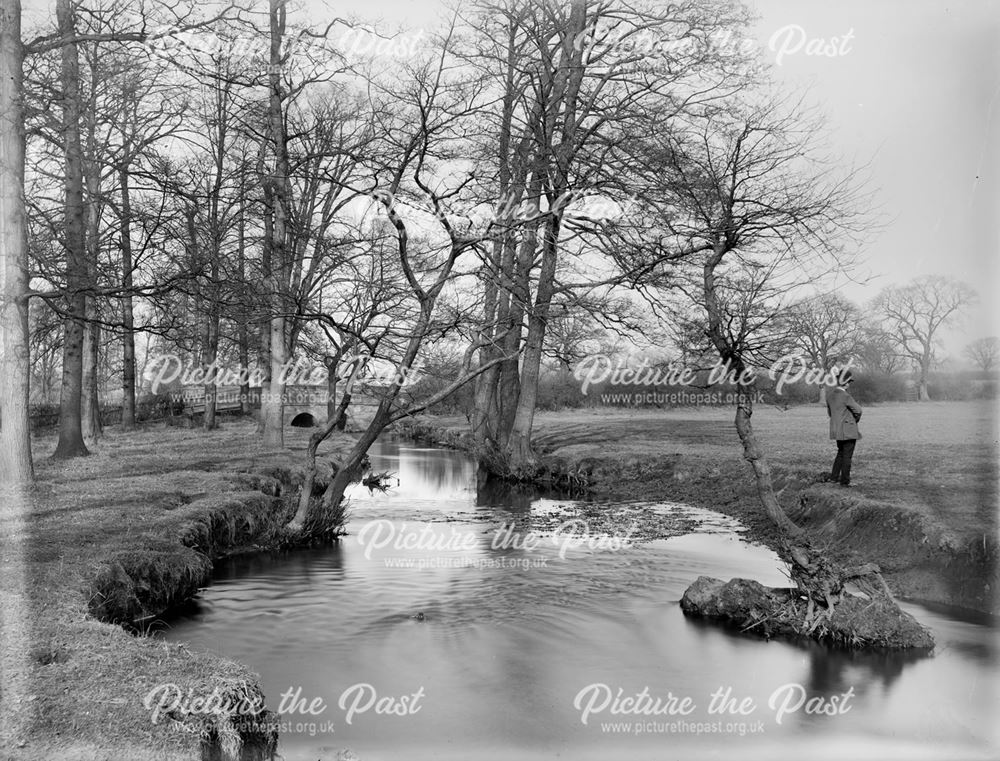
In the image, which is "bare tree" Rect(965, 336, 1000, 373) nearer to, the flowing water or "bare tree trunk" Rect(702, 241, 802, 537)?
the flowing water

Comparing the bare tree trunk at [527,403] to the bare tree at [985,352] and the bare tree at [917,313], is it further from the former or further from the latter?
the bare tree at [985,352]

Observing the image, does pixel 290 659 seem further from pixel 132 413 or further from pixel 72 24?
pixel 132 413

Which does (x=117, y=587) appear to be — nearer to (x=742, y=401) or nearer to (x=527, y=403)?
(x=742, y=401)

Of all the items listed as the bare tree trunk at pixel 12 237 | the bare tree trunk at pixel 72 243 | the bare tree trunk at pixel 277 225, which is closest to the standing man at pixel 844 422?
the bare tree trunk at pixel 277 225

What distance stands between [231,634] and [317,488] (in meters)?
7.87

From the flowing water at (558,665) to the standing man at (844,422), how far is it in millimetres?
2367

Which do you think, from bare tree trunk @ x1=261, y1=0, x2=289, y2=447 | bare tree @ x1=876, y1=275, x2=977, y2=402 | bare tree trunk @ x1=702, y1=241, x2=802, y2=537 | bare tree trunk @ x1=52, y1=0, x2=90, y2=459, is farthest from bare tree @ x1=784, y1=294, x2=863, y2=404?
bare tree trunk @ x1=52, y1=0, x2=90, y2=459

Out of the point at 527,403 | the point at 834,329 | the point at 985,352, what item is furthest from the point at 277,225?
the point at 834,329

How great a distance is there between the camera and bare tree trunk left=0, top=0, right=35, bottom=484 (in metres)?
11.9

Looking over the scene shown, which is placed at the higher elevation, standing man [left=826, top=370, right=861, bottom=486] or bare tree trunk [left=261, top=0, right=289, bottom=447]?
bare tree trunk [left=261, top=0, right=289, bottom=447]

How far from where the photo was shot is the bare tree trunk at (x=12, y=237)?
470 inches

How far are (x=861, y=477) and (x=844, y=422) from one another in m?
1.89

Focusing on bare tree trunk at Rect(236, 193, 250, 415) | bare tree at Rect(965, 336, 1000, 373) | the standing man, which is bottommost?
the standing man

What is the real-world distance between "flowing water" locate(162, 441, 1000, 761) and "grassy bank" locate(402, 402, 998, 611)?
3.41 ft
